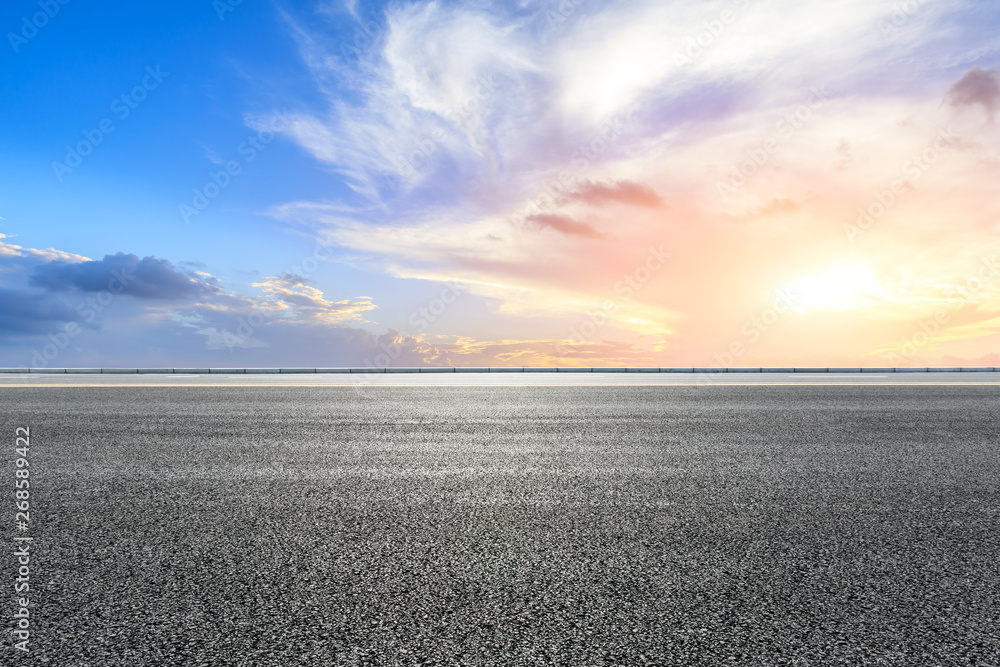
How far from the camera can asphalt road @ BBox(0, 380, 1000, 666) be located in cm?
225

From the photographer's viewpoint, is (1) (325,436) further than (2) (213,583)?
Yes

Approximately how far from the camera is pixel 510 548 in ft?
10.5

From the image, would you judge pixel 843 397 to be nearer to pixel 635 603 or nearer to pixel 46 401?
pixel 635 603

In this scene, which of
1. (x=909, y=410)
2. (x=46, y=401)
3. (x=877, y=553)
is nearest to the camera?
(x=877, y=553)

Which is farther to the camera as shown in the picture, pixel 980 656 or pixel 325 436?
pixel 325 436

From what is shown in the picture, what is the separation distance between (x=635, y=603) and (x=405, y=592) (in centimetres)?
103

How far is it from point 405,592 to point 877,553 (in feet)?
8.51

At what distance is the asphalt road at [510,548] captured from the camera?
225cm

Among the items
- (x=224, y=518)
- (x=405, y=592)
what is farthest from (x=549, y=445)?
(x=405, y=592)

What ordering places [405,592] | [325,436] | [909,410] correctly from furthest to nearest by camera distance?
1. [909,410]
2. [325,436]
3. [405,592]

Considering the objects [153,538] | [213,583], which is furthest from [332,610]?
[153,538]

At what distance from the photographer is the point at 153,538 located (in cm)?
346

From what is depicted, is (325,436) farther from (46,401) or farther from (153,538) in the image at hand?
(46,401)

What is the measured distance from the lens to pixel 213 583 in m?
2.78
